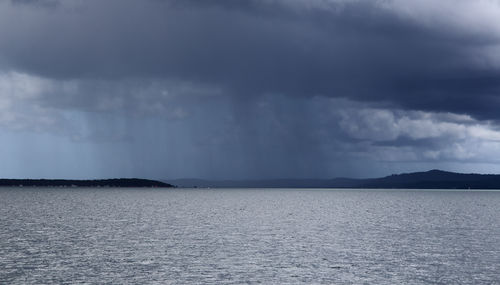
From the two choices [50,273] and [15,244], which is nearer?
[50,273]

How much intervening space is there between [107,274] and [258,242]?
97.8ft

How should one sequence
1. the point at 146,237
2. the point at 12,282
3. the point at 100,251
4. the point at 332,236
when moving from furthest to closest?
1. the point at 332,236
2. the point at 146,237
3. the point at 100,251
4. the point at 12,282

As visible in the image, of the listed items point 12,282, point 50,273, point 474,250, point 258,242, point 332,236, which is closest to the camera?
point 12,282

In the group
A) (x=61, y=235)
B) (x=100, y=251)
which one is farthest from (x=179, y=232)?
(x=100, y=251)

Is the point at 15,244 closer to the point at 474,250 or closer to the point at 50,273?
the point at 50,273

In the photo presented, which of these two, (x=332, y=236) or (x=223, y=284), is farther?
(x=332, y=236)

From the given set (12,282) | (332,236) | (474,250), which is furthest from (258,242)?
(12,282)

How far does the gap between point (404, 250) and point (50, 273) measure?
44.1m

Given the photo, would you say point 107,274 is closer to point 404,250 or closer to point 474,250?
point 404,250

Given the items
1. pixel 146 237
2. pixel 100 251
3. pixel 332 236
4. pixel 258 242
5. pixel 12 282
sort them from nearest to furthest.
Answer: pixel 12 282 < pixel 100 251 < pixel 258 242 < pixel 146 237 < pixel 332 236

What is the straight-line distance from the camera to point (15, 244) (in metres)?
68.1

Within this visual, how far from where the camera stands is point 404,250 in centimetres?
6806

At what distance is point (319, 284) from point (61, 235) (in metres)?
51.5

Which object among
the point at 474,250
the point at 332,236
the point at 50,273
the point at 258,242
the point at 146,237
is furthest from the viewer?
the point at 332,236
